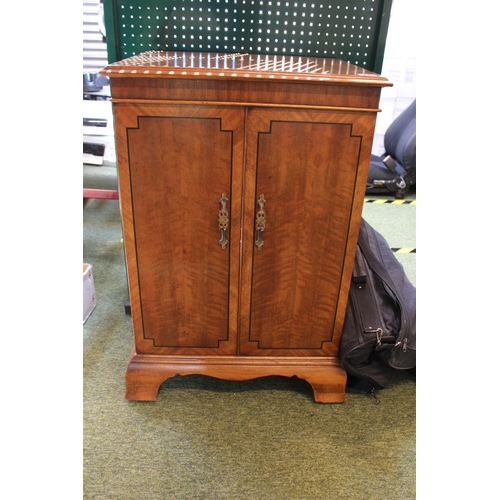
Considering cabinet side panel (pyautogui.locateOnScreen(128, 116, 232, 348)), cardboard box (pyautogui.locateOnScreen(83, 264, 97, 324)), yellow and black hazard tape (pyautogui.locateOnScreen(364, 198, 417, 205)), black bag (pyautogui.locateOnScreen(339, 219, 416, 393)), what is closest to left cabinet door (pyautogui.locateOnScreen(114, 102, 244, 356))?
cabinet side panel (pyautogui.locateOnScreen(128, 116, 232, 348))

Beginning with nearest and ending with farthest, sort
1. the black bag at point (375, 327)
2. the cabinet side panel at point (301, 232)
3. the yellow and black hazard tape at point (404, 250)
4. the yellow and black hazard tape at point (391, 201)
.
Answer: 1. the cabinet side panel at point (301, 232)
2. the black bag at point (375, 327)
3. the yellow and black hazard tape at point (404, 250)
4. the yellow and black hazard tape at point (391, 201)

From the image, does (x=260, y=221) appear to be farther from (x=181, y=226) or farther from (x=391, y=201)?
(x=391, y=201)

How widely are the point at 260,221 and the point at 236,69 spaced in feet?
1.59

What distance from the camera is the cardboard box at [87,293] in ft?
7.05

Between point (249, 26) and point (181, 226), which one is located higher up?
point (249, 26)

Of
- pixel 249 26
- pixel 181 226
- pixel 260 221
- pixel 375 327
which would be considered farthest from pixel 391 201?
pixel 181 226

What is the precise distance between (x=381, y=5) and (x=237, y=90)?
82 cm

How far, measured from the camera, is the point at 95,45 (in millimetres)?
3568

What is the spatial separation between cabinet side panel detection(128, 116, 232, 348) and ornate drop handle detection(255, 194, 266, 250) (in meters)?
0.11

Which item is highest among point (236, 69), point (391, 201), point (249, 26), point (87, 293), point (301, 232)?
point (249, 26)

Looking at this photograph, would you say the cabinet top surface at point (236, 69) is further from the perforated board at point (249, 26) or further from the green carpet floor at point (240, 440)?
the green carpet floor at point (240, 440)

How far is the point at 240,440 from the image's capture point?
158 cm

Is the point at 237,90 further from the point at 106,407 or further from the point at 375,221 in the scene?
the point at 375,221

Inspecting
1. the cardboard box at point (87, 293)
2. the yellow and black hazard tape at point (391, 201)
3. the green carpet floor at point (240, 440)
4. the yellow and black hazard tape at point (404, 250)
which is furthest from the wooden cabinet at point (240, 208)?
the yellow and black hazard tape at point (391, 201)
